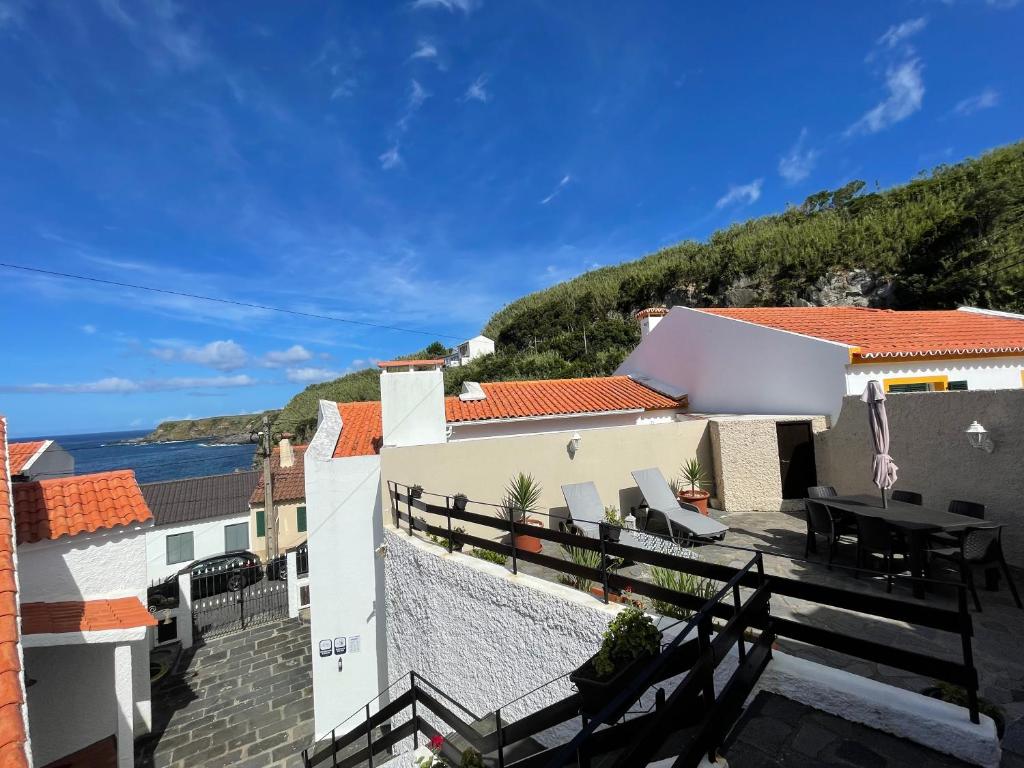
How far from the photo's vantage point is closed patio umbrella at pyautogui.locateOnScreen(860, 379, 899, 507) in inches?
262

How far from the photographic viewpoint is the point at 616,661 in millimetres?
3180

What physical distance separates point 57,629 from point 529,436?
25.9 ft

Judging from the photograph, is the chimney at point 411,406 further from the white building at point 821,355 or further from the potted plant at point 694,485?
the white building at point 821,355

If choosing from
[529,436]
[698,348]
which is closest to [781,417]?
[698,348]

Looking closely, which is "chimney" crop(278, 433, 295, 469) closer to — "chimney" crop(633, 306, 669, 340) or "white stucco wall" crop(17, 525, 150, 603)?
"white stucco wall" crop(17, 525, 150, 603)

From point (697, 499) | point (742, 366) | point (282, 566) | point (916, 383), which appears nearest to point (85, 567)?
point (697, 499)

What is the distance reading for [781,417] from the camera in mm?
10047

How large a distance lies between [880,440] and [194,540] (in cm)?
2962

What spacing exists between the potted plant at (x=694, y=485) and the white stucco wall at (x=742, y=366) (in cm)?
277

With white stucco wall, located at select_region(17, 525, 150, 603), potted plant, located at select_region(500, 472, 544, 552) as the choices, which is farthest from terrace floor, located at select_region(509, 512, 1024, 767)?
white stucco wall, located at select_region(17, 525, 150, 603)

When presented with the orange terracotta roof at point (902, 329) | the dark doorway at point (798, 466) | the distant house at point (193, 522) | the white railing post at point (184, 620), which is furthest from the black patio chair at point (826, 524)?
the distant house at point (193, 522)

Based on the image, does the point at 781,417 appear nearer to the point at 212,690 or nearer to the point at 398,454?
the point at 398,454

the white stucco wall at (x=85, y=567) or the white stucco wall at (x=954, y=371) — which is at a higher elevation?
the white stucco wall at (x=954, y=371)

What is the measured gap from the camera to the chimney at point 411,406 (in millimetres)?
9367
